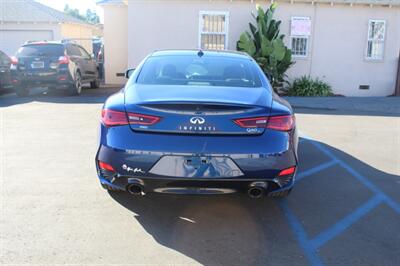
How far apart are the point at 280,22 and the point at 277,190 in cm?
1185

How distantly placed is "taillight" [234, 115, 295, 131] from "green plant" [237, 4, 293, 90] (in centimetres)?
1042

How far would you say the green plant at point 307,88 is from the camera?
1513cm

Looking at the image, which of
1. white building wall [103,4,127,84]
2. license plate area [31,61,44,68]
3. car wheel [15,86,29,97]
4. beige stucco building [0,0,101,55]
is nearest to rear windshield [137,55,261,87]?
license plate area [31,61,44,68]

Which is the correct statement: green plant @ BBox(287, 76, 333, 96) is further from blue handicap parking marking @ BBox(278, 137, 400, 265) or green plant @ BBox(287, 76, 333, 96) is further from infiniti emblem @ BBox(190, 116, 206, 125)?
infiniti emblem @ BBox(190, 116, 206, 125)

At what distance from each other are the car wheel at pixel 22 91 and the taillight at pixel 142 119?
10.7 m

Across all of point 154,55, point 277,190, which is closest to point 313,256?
point 277,190

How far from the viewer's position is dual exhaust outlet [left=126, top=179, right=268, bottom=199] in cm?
380

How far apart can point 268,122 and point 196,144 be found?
26.1 inches

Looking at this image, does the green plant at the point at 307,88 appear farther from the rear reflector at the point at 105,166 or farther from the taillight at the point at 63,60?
the rear reflector at the point at 105,166

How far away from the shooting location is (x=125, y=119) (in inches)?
150

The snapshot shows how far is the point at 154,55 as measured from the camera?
17.4 ft

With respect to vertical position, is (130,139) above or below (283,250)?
above

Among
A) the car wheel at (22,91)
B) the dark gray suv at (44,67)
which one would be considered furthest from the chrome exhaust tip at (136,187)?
the car wheel at (22,91)

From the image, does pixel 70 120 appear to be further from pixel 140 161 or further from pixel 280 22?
pixel 280 22
